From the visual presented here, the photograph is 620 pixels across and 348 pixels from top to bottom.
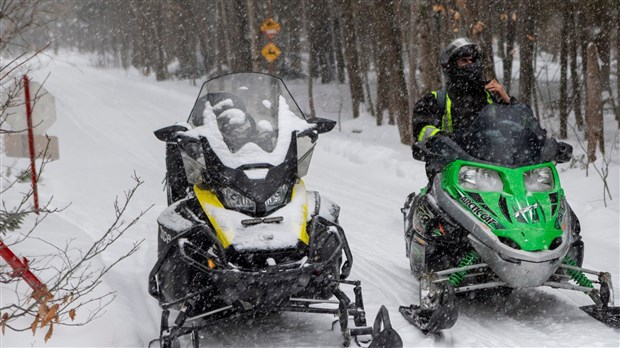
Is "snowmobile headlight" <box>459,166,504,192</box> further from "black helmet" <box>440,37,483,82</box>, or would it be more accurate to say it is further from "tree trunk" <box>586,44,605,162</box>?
"tree trunk" <box>586,44,605,162</box>

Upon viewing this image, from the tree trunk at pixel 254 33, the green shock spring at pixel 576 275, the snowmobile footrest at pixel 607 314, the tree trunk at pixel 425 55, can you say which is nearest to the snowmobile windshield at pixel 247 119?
the green shock spring at pixel 576 275

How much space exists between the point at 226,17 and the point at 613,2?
60.6ft

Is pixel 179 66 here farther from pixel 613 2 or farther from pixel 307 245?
pixel 307 245

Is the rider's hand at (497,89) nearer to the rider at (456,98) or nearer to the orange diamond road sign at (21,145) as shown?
the rider at (456,98)

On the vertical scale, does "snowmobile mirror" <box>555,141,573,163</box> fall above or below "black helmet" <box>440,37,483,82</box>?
below

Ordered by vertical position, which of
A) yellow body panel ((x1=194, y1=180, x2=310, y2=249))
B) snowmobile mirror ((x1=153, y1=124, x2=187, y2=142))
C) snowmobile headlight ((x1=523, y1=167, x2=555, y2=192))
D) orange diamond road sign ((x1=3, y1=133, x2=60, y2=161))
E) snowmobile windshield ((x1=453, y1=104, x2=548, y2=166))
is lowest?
orange diamond road sign ((x1=3, y1=133, x2=60, y2=161))

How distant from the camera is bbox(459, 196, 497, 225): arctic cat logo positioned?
4895 mm

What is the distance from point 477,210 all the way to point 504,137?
0.60m

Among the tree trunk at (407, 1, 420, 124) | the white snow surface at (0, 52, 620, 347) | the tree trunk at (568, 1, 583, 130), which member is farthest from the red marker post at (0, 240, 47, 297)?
the tree trunk at (568, 1, 583, 130)

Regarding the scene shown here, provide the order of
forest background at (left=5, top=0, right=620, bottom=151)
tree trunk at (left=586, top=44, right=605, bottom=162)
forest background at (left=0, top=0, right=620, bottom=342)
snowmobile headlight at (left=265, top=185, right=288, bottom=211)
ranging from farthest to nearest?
forest background at (left=5, top=0, right=620, bottom=151)
tree trunk at (left=586, top=44, right=605, bottom=162)
forest background at (left=0, top=0, right=620, bottom=342)
snowmobile headlight at (left=265, top=185, right=288, bottom=211)

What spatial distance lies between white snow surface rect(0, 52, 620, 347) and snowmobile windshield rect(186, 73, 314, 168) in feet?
3.76

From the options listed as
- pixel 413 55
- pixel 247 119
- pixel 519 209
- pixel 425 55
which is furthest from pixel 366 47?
pixel 519 209

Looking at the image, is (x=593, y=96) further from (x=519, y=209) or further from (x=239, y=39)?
(x=239, y=39)

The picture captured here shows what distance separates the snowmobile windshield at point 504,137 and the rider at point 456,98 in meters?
0.43
